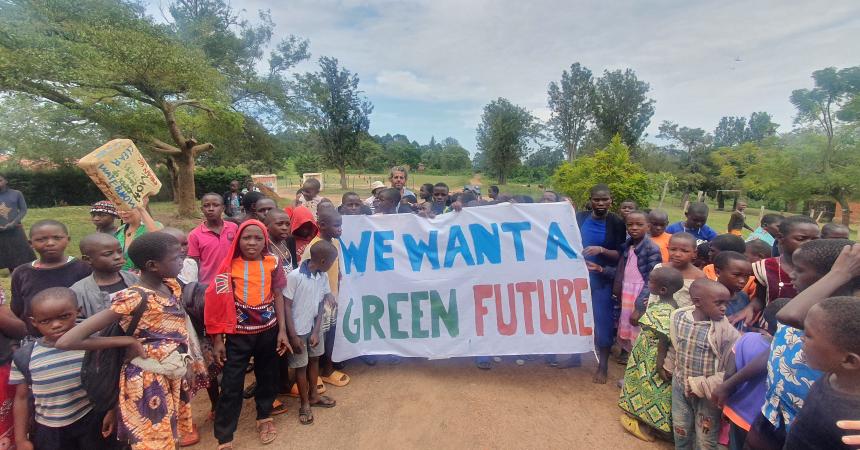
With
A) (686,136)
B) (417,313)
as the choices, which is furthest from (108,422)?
(686,136)

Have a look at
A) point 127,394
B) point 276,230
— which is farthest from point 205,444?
point 276,230

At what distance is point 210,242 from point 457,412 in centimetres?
285

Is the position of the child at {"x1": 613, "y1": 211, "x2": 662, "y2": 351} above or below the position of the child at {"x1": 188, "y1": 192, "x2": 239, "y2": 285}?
below

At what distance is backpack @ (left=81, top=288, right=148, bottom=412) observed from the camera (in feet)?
7.07

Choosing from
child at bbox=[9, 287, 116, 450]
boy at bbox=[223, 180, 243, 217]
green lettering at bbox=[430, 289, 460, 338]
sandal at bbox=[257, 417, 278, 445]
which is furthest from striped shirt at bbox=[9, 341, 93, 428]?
boy at bbox=[223, 180, 243, 217]

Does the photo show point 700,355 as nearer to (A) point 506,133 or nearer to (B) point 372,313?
(B) point 372,313

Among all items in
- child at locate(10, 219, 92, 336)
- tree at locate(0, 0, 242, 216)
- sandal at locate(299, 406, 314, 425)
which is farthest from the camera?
tree at locate(0, 0, 242, 216)

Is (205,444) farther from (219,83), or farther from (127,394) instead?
(219,83)

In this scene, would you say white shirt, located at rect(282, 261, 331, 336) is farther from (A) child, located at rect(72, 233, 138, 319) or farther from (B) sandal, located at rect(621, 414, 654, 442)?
(B) sandal, located at rect(621, 414, 654, 442)

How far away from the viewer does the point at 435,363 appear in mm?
4176

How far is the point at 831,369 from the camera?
55.4 inches

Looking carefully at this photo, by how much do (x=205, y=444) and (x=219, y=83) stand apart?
1207 cm

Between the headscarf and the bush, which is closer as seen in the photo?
the headscarf

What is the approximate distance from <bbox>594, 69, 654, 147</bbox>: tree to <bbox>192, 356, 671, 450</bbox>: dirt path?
3949cm
